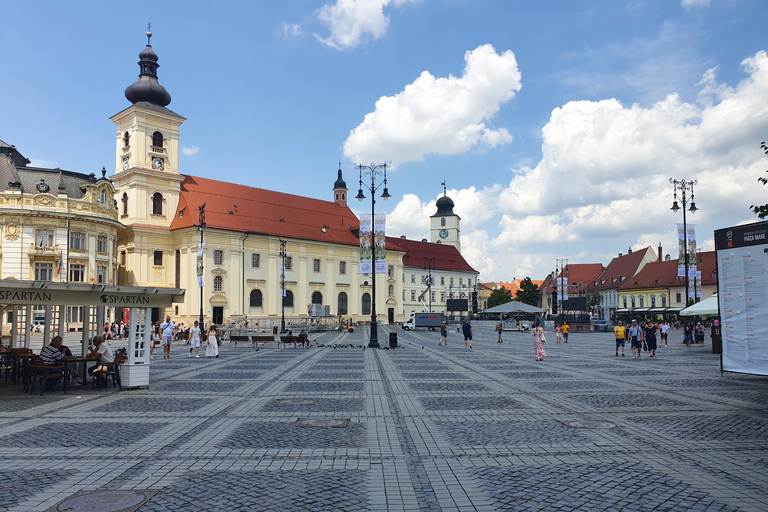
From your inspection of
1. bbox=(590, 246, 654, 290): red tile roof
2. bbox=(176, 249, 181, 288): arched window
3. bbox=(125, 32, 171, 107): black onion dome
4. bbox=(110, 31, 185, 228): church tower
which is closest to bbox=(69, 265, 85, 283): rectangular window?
bbox=(110, 31, 185, 228): church tower

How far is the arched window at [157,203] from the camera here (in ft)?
217

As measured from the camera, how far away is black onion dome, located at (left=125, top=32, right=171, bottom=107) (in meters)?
65.1

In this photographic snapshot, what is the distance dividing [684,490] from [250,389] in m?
11.0

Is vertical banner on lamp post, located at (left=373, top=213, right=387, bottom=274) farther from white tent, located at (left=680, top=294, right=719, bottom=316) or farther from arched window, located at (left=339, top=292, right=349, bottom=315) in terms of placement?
arched window, located at (left=339, top=292, right=349, bottom=315)

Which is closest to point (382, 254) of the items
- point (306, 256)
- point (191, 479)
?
point (191, 479)

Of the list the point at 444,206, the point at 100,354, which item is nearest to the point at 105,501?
the point at 100,354

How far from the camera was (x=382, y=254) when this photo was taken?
31594mm

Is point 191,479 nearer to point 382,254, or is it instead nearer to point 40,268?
point 382,254

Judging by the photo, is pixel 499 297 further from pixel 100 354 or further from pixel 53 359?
pixel 53 359

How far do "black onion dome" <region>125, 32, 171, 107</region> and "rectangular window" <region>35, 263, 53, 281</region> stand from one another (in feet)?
72.5

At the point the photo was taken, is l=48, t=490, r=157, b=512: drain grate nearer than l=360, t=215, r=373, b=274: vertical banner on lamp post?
Yes

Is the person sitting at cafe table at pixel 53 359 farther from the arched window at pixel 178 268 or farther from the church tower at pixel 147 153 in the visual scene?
the church tower at pixel 147 153

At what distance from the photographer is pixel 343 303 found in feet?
261

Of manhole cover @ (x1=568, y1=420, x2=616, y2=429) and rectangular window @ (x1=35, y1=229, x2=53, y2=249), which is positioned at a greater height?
rectangular window @ (x1=35, y1=229, x2=53, y2=249)
